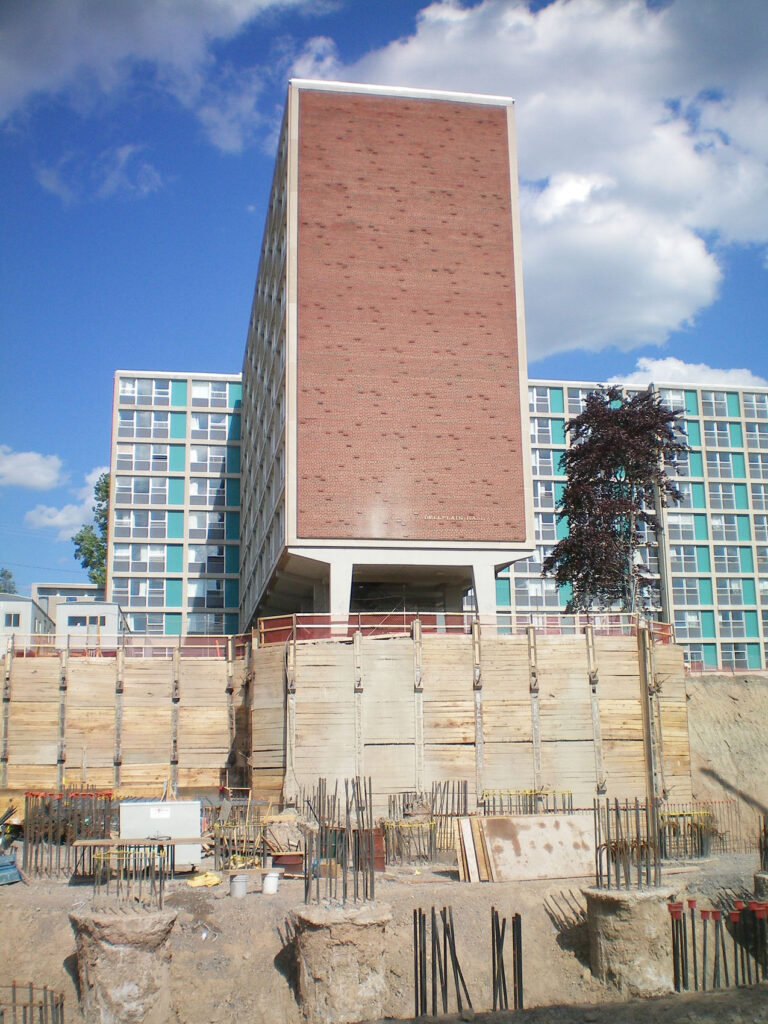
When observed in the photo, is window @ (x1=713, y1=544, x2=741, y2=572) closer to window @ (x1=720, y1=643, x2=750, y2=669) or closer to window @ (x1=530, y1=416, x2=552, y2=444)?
window @ (x1=720, y1=643, x2=750, y2=669)

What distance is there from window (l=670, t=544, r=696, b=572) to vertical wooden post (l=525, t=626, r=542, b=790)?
4615cm

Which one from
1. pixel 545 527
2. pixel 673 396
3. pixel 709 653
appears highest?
pixel 673 396

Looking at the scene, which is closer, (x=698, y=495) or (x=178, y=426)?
(x=178, y=426)

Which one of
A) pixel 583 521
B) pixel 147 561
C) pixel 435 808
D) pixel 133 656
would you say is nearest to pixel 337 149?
pixel 583 521

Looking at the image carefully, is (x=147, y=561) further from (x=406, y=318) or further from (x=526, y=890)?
(x=526, y=890)

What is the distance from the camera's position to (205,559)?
235 feet

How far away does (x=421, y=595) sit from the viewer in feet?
149

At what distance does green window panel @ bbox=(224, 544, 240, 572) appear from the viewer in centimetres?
7175

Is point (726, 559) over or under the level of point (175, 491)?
under

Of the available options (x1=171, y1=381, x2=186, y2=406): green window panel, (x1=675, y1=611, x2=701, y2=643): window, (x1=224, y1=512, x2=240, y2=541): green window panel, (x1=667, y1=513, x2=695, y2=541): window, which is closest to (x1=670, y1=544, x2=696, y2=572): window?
(x1=667, y1=513, x2=695, y2=541): window

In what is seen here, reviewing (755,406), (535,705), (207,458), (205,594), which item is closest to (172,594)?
(205,594)

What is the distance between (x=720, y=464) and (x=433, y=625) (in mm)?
53268

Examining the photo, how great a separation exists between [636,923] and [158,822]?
11.8 metres

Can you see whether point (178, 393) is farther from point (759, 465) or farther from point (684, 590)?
point (759, 465)
